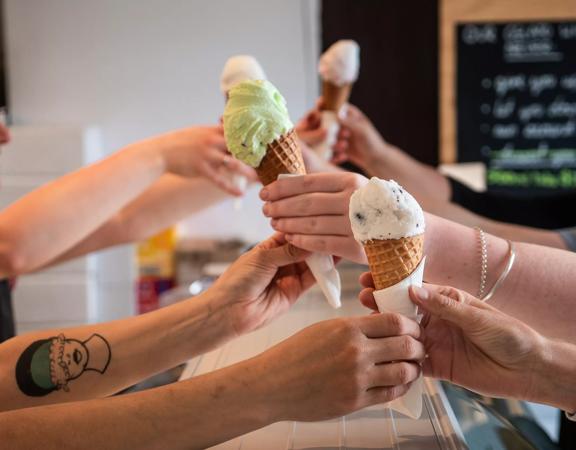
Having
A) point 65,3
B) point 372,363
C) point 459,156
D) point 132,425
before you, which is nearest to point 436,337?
point 372,363

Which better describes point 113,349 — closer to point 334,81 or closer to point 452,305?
point 452,305

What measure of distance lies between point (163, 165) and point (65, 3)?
2.42 meters

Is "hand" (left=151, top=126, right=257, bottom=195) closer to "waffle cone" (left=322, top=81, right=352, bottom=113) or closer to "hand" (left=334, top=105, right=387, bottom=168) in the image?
"waffle cone" (left=322, top=81, right=352, bottom=113)

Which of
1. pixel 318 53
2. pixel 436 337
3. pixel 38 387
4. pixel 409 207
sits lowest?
pixel 38 387

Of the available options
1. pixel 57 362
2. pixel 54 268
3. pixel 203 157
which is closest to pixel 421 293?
pixel 57 362

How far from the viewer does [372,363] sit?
87 cm

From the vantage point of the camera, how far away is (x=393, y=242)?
36.6 inches

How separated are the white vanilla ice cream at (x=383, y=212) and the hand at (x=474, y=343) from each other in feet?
0.31

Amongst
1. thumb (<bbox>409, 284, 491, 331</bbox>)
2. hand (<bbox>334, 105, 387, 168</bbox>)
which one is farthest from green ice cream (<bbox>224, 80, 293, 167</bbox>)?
hand (<bbox>334, 105, 387, 168</bbox>)

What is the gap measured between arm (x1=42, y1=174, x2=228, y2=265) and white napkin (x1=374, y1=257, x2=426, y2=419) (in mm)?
1175

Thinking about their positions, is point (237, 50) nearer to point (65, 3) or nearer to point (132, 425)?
point (65, 3)

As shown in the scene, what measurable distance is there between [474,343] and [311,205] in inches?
13.3

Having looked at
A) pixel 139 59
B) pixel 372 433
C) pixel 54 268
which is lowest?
pixel 54 268

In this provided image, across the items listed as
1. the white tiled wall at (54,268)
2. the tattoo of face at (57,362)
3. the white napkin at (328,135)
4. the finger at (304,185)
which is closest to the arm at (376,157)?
the white napkin at (328,135)
